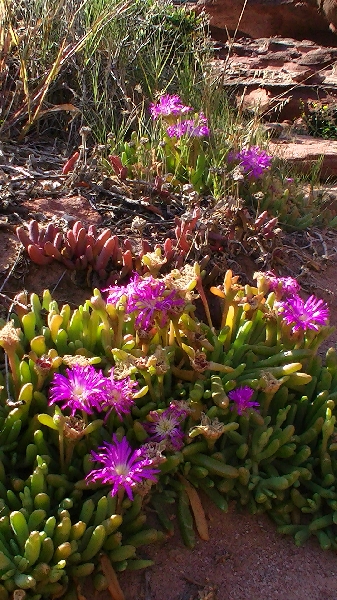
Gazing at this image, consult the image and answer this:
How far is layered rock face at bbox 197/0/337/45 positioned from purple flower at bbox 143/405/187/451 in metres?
8.56

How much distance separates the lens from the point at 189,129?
13.0 feet

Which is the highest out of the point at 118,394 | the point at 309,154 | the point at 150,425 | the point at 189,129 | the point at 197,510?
the point at 189,129

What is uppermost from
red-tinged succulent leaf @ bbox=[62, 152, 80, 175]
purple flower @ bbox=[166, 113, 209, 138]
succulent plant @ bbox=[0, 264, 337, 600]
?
purple flower @ bbox=[166, 113, 209, 138]

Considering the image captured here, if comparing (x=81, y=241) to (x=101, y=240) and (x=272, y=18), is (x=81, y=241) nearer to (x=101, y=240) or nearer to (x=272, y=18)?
(x=101, y=240)

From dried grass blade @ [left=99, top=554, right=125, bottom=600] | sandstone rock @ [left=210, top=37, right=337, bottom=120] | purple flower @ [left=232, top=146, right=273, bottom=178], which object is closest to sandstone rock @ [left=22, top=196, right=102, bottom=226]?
purple flower @ [left=232, top=146, right=273, bottom=178]

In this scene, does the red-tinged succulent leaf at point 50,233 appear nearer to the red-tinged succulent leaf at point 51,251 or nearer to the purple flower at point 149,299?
the red-tinged succulent leaf at point 51,251

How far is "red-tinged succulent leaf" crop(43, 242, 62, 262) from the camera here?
2.93 meters

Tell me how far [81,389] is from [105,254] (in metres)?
1.15

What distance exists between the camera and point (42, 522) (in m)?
1.87

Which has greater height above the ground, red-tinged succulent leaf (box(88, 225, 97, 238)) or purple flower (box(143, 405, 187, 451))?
red-tinged succulent leaf (box(88, 225, 97, 238))

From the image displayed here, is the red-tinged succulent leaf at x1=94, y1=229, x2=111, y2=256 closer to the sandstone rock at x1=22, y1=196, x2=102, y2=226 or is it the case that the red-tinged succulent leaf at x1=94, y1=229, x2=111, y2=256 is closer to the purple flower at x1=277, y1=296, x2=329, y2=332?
the sandstone rock at x1=22, y1=196, x2=102, y2=226

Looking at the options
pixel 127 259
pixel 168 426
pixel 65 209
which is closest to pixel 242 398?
pixel 168 426

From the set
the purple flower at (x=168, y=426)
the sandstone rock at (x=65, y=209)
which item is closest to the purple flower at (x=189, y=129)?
the sandstone rock at (x=65, y=209)

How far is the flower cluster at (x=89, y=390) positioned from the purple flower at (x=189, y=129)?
2.36 meters
